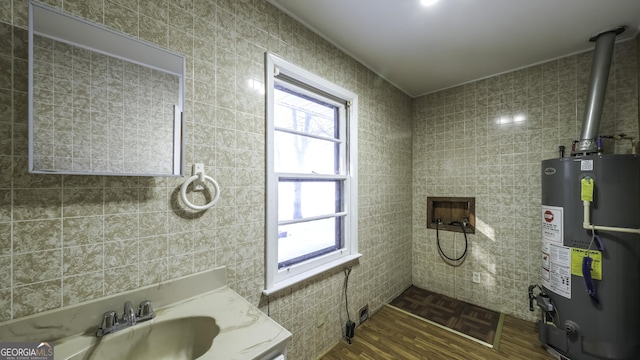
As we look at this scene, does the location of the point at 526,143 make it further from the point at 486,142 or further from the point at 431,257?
the point at 431,257

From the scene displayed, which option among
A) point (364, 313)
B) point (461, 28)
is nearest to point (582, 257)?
point (364, 313)

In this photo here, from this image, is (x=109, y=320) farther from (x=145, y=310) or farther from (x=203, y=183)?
(x=203, y=183)

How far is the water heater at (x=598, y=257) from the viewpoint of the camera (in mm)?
1533

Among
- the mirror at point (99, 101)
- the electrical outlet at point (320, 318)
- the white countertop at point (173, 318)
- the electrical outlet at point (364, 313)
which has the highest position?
the mirror at point (99, 101)

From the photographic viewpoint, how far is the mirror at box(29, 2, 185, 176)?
31.6 inches

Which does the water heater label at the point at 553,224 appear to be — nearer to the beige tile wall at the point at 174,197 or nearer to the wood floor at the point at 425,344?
the wood floor at the point at 425,344

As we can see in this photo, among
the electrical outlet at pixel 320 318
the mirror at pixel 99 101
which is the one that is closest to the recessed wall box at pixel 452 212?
the electrical outlet at pixel 320 318

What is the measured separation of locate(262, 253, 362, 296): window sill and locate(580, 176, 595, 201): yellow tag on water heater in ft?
5.52

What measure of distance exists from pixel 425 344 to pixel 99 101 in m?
2.70

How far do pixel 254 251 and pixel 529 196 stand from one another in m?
2.68

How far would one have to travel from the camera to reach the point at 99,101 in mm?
917

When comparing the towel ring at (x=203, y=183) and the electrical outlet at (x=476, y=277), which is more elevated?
the towel ring at (x=203, y=183)

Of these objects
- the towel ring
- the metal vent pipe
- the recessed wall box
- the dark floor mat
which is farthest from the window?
the metal vent pipe

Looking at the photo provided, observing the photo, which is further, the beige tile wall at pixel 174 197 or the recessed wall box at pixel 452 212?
the recessed wall box at pixel 452 212
